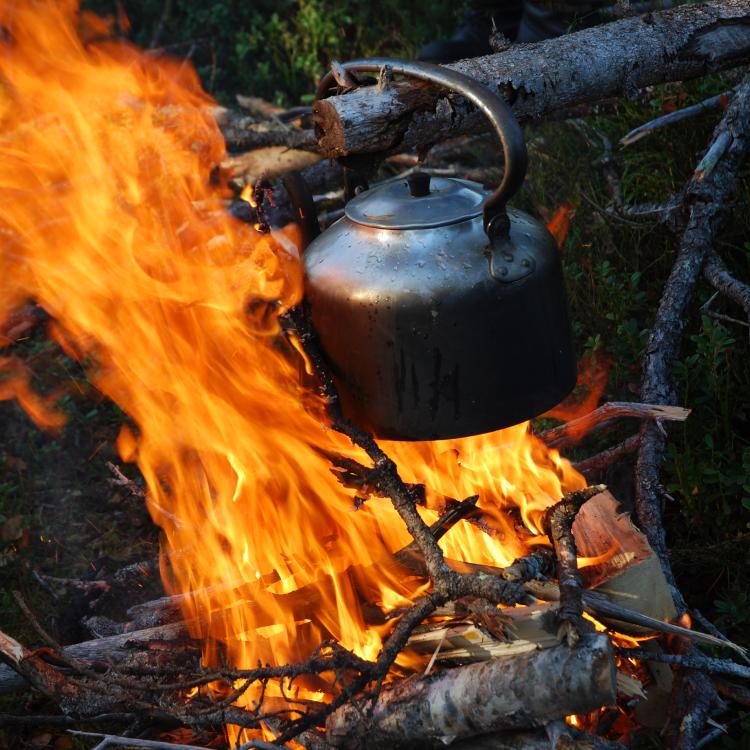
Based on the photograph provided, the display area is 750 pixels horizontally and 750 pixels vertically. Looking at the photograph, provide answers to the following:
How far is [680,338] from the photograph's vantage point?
3.37 meters

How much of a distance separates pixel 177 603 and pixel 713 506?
1.97 m

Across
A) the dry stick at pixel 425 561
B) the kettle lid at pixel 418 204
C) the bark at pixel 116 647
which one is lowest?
the bark at pixel 116 647

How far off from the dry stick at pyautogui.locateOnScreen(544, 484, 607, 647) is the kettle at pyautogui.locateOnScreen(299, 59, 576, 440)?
0.28 metres

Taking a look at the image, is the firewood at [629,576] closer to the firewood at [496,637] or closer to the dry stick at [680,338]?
the dry stick at [680,338]

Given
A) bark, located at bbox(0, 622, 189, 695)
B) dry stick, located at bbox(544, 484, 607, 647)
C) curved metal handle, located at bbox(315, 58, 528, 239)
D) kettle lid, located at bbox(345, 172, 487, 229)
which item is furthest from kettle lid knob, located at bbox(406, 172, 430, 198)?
bark, located at bbox(0, 622, 189, 695)

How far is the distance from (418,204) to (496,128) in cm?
34

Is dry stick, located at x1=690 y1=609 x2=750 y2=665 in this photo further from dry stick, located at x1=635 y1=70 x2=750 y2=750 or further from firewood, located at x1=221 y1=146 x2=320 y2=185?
firewood, located at x1=221 y1=146 x2=320 y2=185

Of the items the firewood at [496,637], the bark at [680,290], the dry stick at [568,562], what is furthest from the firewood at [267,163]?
the firewood at [496,637]

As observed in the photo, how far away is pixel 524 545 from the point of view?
2744mm

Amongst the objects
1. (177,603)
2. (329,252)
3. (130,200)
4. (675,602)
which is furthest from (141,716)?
(130,200)

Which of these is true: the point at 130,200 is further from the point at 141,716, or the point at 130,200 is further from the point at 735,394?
the point at 735,394

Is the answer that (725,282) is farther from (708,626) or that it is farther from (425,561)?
(425,561)

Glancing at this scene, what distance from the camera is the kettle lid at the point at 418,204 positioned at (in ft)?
7.64

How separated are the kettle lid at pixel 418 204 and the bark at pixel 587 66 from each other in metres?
0.25
